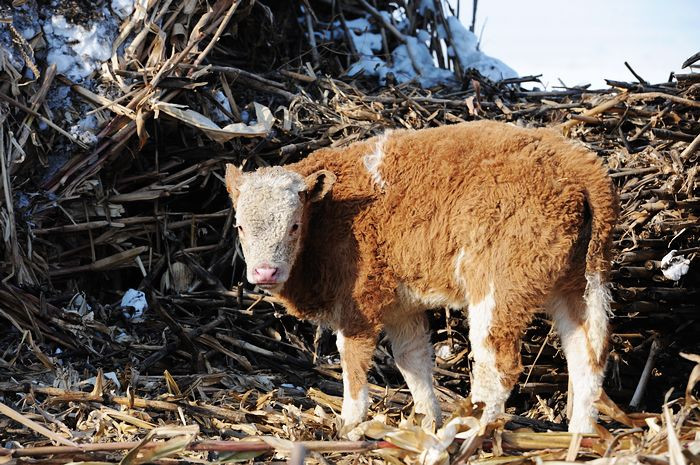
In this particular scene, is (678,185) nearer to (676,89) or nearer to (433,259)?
(676,89)

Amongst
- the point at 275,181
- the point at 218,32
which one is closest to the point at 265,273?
the point at 275,181

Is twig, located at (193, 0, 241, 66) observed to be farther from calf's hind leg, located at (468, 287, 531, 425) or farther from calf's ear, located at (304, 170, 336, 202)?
calf's hind leg, located at (468, 287, 531, 425)

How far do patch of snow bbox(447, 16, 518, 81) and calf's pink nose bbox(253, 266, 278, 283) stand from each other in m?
4.78

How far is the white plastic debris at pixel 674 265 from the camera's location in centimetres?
646

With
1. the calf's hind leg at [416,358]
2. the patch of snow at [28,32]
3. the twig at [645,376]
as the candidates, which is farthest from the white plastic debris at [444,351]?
the patch of snow at [28,32]

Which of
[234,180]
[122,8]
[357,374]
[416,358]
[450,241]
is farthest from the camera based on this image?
[122,8]

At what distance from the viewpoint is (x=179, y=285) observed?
7828 millimetres

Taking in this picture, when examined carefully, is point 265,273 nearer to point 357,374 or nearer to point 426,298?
point 357,374

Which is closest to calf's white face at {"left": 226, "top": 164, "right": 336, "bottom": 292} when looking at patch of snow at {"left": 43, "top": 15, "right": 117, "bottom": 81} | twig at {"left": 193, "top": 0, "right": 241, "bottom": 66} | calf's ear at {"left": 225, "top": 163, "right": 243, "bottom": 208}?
calf's ear at {"left": 225, "top": 163, "right": 243, "bottom": 208}

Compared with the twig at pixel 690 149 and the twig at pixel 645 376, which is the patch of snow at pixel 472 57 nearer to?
the twig at pixel 690 149

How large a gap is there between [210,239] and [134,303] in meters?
0.94

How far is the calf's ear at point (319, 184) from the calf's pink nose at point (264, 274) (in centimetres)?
61

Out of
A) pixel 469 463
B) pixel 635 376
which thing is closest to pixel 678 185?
pixel 635 376

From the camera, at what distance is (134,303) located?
299 inches
